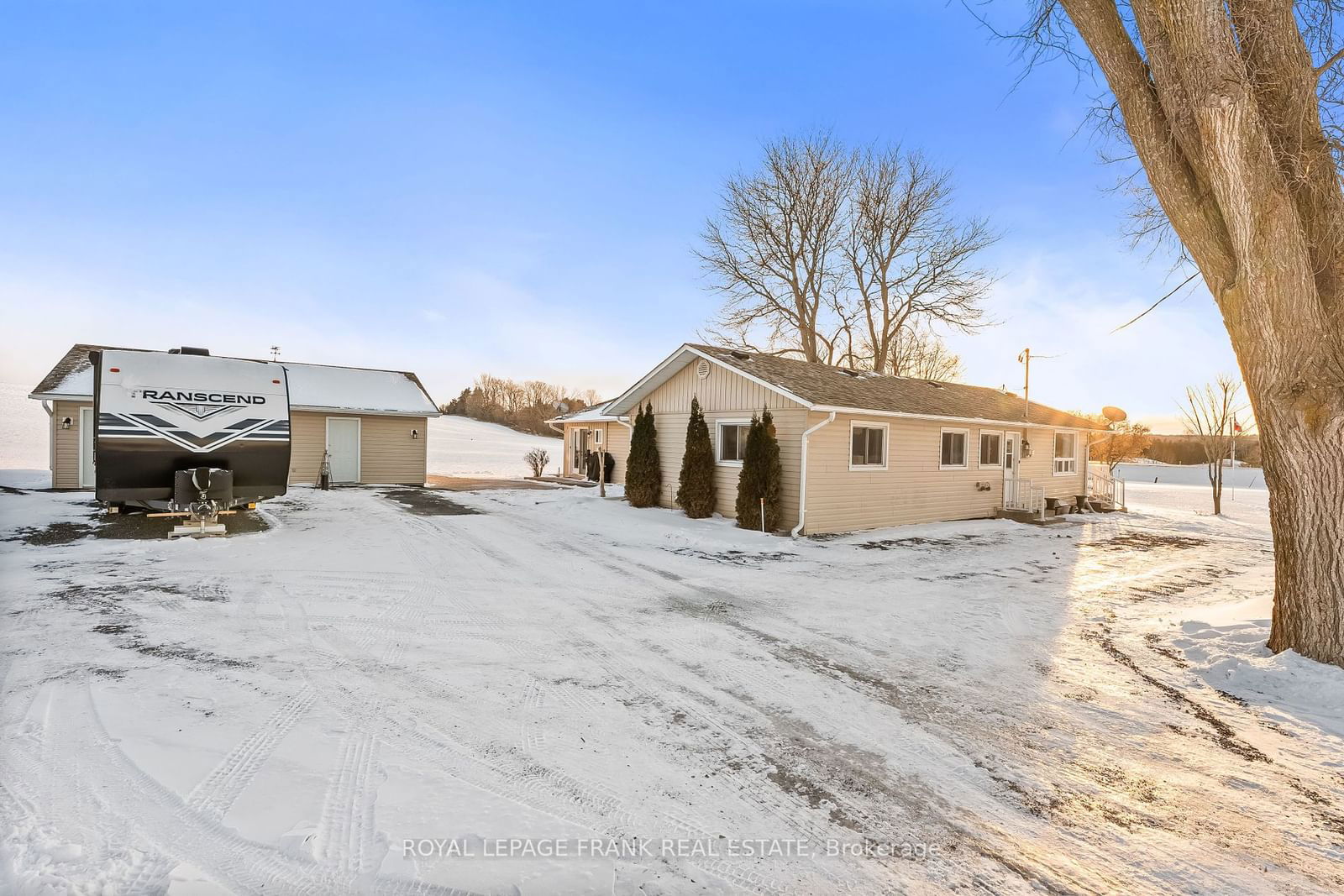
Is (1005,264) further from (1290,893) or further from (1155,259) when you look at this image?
(1290,893)

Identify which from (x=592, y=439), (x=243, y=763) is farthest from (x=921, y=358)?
(x=243, y=763)

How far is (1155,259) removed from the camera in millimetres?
5809

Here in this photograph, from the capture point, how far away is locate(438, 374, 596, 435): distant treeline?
6356 cm

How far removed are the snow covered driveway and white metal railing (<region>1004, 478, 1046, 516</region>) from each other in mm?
8604

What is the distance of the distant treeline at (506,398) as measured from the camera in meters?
63.6

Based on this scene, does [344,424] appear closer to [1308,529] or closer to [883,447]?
[883,447]

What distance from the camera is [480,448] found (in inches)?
1647

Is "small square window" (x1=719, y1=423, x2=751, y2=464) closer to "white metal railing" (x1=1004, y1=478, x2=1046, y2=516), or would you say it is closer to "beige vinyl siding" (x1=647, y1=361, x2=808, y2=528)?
"beige vinyl siding" (x1=647, y1=361, x2=808, y2=528)

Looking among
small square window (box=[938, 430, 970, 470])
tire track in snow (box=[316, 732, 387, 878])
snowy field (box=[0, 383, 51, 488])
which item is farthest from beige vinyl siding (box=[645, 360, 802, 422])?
snowy field (box=[0, 383, 51, 488])

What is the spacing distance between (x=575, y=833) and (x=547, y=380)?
67.6 meters

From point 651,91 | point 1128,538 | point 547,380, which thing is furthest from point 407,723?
point 547,380

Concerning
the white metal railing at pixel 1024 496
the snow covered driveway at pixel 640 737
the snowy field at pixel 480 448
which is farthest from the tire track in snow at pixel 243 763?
the snowy field at pixel 480 448

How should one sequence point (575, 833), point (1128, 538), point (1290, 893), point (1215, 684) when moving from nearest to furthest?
1. point (1290, 893)
2. point (575, 833)
3. point (1215, 684)
4. point (1128, 538)

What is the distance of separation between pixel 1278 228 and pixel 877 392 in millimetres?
9429
